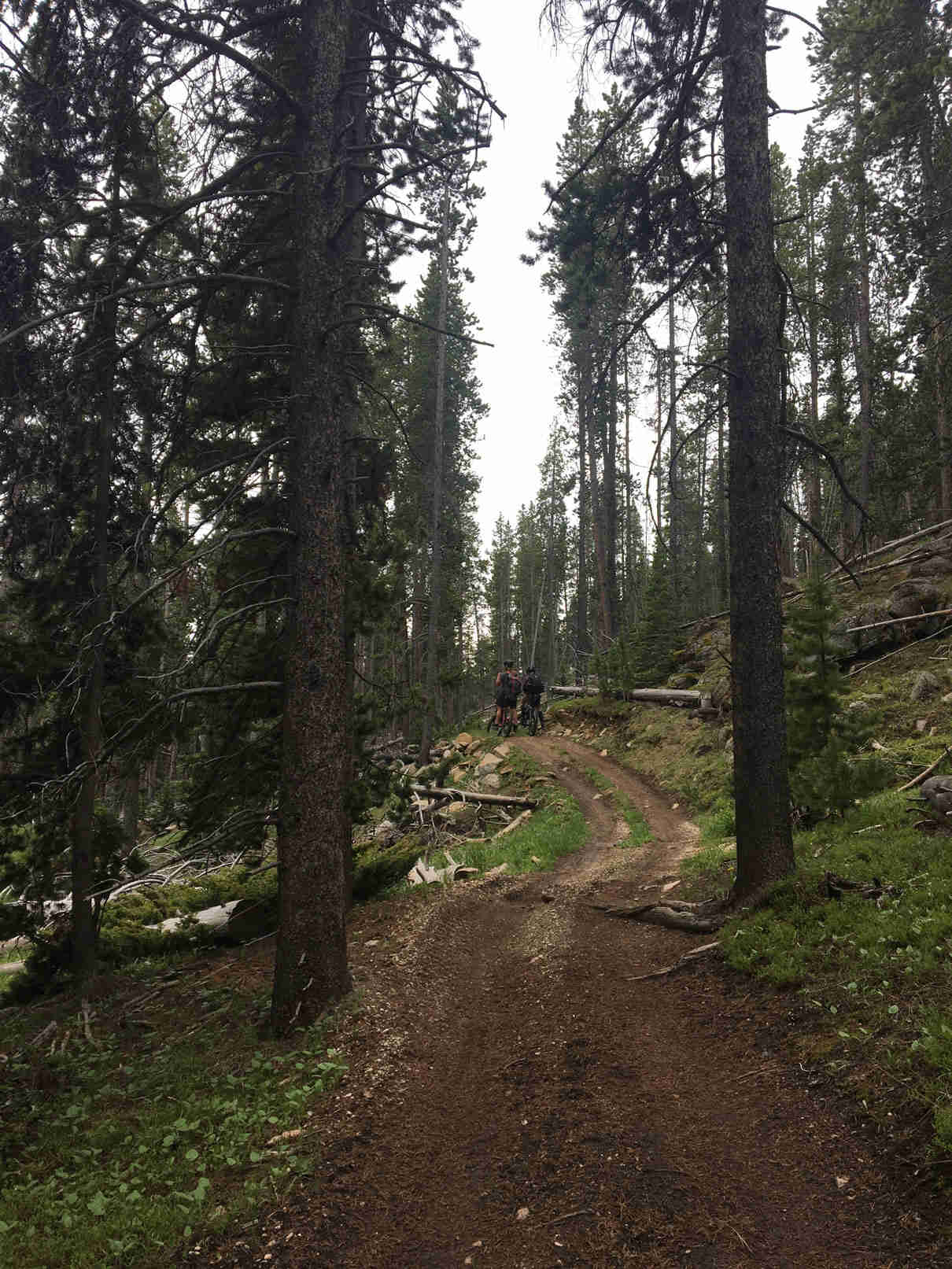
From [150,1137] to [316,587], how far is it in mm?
4293

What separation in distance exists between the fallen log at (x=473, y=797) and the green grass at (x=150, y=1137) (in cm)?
1032

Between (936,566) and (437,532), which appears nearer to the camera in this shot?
(936,566)

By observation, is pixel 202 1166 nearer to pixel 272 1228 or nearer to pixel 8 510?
pixel 272 1228

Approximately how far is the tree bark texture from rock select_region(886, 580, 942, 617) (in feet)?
38.1

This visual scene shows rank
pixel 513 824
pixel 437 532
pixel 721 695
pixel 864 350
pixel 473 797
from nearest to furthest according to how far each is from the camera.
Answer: pixel 513 824 → pixel 473 797 → pixel 721 695 → pixel 437 532 → pixel 864 350

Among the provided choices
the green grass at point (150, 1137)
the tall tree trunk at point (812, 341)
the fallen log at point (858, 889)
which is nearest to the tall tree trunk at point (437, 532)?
the green grass at point (150, 1137)

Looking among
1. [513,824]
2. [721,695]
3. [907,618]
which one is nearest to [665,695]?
[721,695]

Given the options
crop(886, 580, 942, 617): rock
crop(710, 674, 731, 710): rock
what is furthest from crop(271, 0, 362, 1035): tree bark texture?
crop(710, 674, 731, 710): rock

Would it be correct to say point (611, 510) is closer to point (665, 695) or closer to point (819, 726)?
point (665, 695)

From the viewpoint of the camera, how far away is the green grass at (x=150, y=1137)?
381 centimetres

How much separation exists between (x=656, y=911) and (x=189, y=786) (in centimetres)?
596

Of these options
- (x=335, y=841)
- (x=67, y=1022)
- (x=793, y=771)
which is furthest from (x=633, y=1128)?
(x=67, y=1022)

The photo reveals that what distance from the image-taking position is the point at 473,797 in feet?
56.7

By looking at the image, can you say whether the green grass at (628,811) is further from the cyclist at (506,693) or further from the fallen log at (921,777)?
the cyclist at (506,693)
